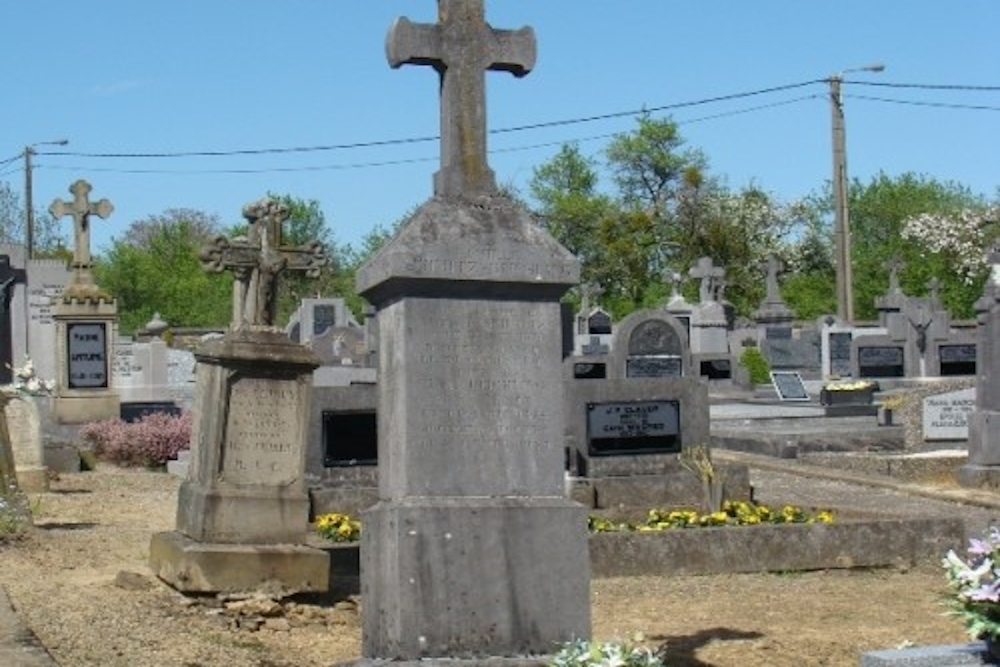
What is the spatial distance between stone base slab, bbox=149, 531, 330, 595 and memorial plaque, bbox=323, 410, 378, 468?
4.15 metres

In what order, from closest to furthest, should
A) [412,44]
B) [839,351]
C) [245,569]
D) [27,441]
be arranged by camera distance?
[412,44]
[245,569]
[27,441]
[839,351]

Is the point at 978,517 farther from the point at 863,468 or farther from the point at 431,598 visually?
the point at 431,598

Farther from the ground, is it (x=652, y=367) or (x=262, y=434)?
(x=652, y=367)

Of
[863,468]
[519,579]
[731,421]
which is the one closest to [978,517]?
[863,468]

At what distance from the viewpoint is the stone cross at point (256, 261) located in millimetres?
11234

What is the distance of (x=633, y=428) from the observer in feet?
47.0

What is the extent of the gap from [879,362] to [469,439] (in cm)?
3308

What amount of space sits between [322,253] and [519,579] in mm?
6368

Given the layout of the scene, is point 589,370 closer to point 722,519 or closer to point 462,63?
point 722,519

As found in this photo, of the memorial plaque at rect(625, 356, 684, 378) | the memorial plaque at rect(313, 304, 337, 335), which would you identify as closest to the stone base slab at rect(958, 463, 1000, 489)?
the memorial plaque at rect(625, 356, 684, 378)

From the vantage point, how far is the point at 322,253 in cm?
1266

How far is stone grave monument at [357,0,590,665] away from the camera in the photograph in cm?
659

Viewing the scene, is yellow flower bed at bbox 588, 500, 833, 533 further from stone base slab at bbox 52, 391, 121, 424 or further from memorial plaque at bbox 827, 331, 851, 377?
memorial plaque at bbox 827, 331, 851, 377

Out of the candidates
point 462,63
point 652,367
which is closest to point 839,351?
point 652,367
